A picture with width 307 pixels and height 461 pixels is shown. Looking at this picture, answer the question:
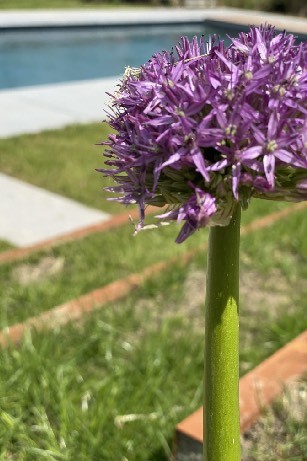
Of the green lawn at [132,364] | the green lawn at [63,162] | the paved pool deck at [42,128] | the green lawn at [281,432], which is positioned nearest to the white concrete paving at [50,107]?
the paved pool deck at [42,128]

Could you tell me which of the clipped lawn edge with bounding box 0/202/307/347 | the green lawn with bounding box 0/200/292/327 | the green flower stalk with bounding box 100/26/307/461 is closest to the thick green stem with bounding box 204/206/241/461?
the green flower stalk with bounding box 100/26/307/461

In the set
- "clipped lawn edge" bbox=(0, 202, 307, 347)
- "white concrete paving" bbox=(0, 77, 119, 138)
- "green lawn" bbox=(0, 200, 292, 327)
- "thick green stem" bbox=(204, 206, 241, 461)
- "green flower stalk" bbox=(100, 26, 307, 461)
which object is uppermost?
"green flower stalk" bbox=(100, 26, 307, 461)

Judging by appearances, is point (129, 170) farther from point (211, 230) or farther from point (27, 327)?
point (27, 327)

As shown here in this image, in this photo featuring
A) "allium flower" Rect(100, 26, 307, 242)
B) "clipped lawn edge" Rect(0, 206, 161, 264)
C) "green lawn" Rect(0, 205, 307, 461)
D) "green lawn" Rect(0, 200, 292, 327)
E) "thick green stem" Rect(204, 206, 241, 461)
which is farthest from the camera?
"clipped lawn edge" Rect(0, 206, 161, 264)

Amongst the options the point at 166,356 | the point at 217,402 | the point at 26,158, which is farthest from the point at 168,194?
the point at 26,158

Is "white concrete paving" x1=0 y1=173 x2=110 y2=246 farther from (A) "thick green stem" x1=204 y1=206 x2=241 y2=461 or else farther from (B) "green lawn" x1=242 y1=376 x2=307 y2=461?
(A) "thick green stem" x1=204 y1=206 x2=241 y2=461

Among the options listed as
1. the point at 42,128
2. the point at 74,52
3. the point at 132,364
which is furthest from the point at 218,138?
the point at 74,52
